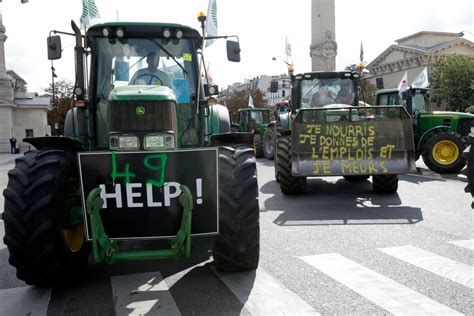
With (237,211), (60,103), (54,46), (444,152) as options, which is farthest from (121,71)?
(60,103)

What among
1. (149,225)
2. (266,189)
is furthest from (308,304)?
(266,189)

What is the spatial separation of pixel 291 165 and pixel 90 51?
4938 mm

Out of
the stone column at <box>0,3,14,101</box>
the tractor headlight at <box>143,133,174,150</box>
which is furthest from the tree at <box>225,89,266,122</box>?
the tractor headlight at <box>143,133,174,150</box>

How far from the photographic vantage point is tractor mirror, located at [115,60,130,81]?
562 cm

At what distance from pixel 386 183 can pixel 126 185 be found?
689 cm

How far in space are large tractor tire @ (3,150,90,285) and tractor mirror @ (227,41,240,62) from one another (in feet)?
8.36

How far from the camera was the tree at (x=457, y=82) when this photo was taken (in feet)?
172

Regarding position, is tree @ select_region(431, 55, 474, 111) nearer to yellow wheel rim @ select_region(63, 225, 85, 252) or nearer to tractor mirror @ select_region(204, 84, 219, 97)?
tractor mirror @ select_region(204, 84, 219, 97)

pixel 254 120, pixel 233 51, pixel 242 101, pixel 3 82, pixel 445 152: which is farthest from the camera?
pixel 242 101

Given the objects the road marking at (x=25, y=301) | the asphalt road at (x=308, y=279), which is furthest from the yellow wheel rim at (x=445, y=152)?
the road marking at (x=25, y=301)

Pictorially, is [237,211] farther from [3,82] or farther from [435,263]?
[3,82]

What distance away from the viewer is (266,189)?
36.8 ft

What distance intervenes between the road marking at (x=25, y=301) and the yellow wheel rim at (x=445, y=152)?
1158 cm

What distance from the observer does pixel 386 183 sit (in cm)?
966
